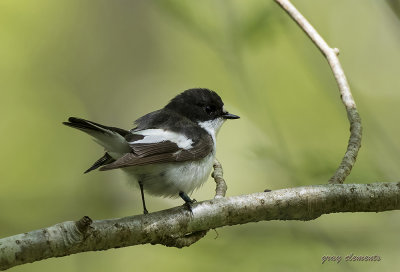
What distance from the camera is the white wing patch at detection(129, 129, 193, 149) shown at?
10.5ft

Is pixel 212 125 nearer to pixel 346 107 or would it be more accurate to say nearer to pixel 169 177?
pixel 169 177

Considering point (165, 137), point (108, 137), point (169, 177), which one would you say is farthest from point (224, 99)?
point (108, 137)

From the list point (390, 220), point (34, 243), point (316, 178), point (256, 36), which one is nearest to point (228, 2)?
point (256, 36)

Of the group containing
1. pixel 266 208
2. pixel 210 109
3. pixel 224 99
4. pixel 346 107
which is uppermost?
pixel 224 99

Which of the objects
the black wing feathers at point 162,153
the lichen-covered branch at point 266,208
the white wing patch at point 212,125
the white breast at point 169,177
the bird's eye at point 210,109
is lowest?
the lichen-covered branch at point 266,208

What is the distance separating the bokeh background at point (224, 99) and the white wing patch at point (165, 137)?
1.56ft

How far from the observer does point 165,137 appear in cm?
333

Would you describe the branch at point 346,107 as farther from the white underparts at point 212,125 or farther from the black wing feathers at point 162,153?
the white underparts at point 212,125

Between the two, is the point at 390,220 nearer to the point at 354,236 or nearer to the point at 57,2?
the point at 354,236

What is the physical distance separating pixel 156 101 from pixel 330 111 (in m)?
2.31

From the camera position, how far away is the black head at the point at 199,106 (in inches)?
160

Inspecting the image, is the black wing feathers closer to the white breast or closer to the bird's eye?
the white breast

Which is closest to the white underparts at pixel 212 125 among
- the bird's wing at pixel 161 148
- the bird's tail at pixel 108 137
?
the bird's wing at pixel 161 148

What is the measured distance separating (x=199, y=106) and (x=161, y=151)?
114cm
